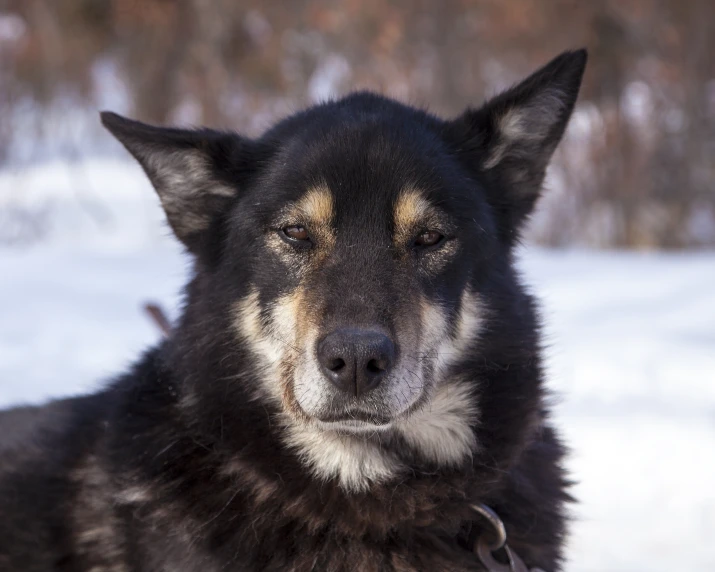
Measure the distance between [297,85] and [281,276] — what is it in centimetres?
1040

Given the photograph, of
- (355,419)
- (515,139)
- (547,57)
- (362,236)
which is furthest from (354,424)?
(547,57)

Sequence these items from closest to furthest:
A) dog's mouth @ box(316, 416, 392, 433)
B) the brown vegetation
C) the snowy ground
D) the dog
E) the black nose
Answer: the black nose
dog's mouth @ box(316, 416, 392, 433)
the dog
the snowy ground
the brown vegetation

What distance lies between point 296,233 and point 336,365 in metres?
0.54

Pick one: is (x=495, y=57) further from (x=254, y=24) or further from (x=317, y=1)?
(x=254, y=24)

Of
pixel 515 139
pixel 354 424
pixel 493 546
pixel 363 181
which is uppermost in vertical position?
pixel 515 139

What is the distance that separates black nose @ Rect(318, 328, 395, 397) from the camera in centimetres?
239

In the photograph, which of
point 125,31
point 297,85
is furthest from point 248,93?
point 125,31

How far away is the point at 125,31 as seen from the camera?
12.2 metres

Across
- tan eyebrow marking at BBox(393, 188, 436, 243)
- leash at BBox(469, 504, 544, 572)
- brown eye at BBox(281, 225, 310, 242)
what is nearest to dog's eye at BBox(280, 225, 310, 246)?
brown eye at BBox(281, 225, 310, 242)

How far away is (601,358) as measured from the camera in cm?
574

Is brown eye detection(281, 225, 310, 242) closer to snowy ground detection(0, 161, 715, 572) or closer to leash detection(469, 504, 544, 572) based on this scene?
snowy ground detection(0, 161, 715, 572)

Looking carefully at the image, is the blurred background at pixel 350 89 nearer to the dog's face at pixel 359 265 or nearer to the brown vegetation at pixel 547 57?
the brown vegetation at pixel 547 57

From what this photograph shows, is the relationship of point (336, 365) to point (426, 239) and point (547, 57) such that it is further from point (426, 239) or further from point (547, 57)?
point (547, 57)

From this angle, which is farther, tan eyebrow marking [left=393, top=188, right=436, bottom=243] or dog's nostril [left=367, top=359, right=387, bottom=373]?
tan eyebrow marking [left=393, top=188, right=436, bottom=243]
